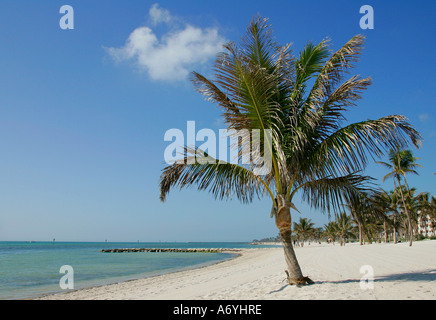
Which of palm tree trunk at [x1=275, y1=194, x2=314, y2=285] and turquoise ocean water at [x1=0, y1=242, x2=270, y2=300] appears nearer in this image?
palm tree trunk at [x1=275, y1=194, x2=314, y2=285]

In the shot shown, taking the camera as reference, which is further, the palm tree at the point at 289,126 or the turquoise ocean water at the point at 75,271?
the turquoise ocean water at the point at 75,271

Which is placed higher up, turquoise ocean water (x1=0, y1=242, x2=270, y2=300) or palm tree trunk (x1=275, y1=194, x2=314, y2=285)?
palm tree trunk (x1=275, y1=194, x2=314, y2=285)

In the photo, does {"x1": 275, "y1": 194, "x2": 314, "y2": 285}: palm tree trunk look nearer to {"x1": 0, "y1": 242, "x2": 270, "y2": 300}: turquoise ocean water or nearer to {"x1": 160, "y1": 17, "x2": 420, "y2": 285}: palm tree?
{"x1": 160, "y1": 17, "x2": 420, "y2": 285}: palm tree

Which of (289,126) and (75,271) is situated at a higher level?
(289,126)

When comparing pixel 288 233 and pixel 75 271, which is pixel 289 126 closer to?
pixel 288 233

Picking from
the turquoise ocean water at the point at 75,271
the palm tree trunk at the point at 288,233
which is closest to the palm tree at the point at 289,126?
the palm tree trunk at the point at 288,233

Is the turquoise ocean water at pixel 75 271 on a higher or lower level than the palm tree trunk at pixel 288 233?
lower

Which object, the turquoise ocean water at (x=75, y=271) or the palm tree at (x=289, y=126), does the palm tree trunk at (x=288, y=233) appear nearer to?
the palm tree at (x=289, y=126)

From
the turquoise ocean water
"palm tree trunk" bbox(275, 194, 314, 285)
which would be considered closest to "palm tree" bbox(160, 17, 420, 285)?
"palm tree trunk" bbox(275, 194, 314, 285)

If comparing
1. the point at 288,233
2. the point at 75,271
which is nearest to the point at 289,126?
the point at 288,233

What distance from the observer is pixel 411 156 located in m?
34.3
